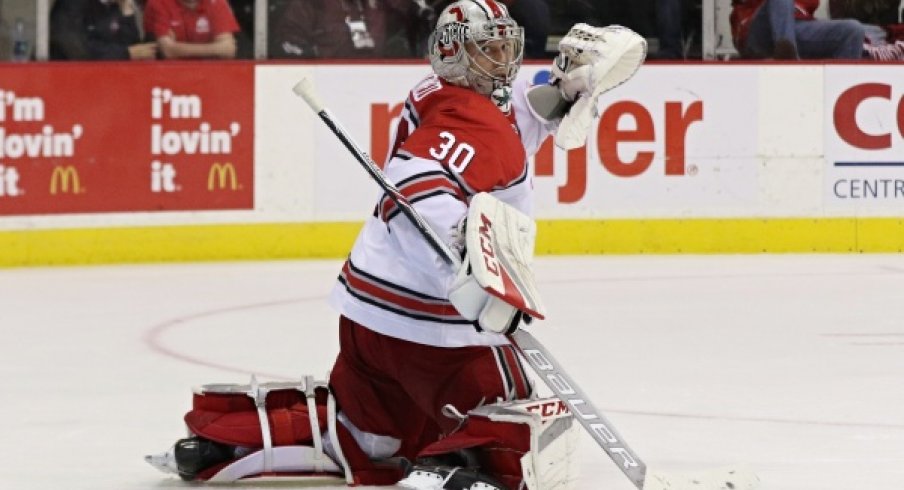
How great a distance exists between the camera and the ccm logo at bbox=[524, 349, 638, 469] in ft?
10.7

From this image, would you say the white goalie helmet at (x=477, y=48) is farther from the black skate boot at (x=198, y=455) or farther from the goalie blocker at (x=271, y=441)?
the black skate boot at (x=198, y=455)

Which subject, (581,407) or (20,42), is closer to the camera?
(581,407)

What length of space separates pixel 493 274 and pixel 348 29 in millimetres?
4831

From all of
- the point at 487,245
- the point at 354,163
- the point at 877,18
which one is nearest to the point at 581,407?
the point at 487,245

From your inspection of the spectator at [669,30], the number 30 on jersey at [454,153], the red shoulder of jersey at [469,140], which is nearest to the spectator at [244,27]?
the spectator at [669,30]

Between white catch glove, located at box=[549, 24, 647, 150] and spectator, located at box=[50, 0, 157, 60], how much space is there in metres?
4.09

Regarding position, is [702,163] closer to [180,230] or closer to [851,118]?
[851,118]

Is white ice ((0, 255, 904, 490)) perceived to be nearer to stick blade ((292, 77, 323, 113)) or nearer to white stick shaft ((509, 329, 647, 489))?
white stick shaft ((509, 329, 647, 489))

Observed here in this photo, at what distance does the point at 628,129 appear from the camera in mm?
7895

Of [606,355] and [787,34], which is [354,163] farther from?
[606,355]

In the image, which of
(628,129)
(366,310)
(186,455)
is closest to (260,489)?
(186,455)

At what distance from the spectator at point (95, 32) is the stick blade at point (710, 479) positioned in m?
4.56

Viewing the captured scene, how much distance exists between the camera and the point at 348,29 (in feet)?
25.7

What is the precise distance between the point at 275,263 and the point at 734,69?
1971 mm
